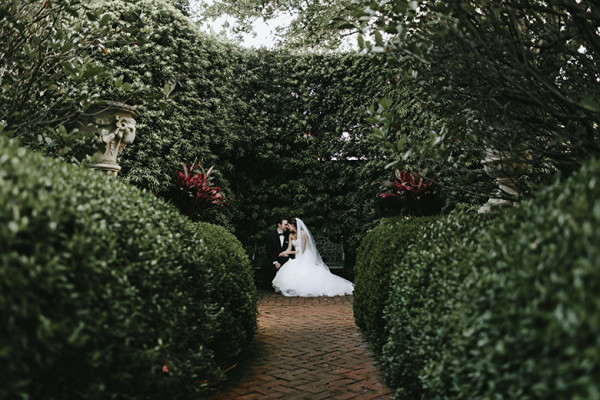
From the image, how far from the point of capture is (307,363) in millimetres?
4535

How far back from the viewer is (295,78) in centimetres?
1126

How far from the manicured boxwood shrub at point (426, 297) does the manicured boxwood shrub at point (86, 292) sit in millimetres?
1522

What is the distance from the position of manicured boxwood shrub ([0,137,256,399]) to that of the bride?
651 cm

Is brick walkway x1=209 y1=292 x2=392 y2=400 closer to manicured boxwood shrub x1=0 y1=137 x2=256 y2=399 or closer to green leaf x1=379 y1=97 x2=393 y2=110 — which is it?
manicured boxwood shrub x1=0 y1=137 x2=256 y2=399

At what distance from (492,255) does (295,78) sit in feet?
33.1

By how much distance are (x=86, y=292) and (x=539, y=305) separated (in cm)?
176

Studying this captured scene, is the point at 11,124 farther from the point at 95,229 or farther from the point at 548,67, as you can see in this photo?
the point at 548,67

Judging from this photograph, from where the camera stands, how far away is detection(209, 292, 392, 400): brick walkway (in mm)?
3701

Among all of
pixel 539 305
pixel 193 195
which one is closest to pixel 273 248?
pixel 193 195

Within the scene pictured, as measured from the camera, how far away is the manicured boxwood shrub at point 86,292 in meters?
1.45

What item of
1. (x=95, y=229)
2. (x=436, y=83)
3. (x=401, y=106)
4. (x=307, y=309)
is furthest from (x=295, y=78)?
(x=95, y=229)

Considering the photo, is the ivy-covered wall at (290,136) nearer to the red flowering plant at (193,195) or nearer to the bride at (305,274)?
the bride at (305,274)

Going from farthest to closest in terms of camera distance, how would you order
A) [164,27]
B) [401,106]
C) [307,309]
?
[401,106] < [164,27] < [307,309]

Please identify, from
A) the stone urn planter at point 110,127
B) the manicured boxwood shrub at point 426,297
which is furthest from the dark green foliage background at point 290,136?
the manicured boxwood shrub at point 426,297
